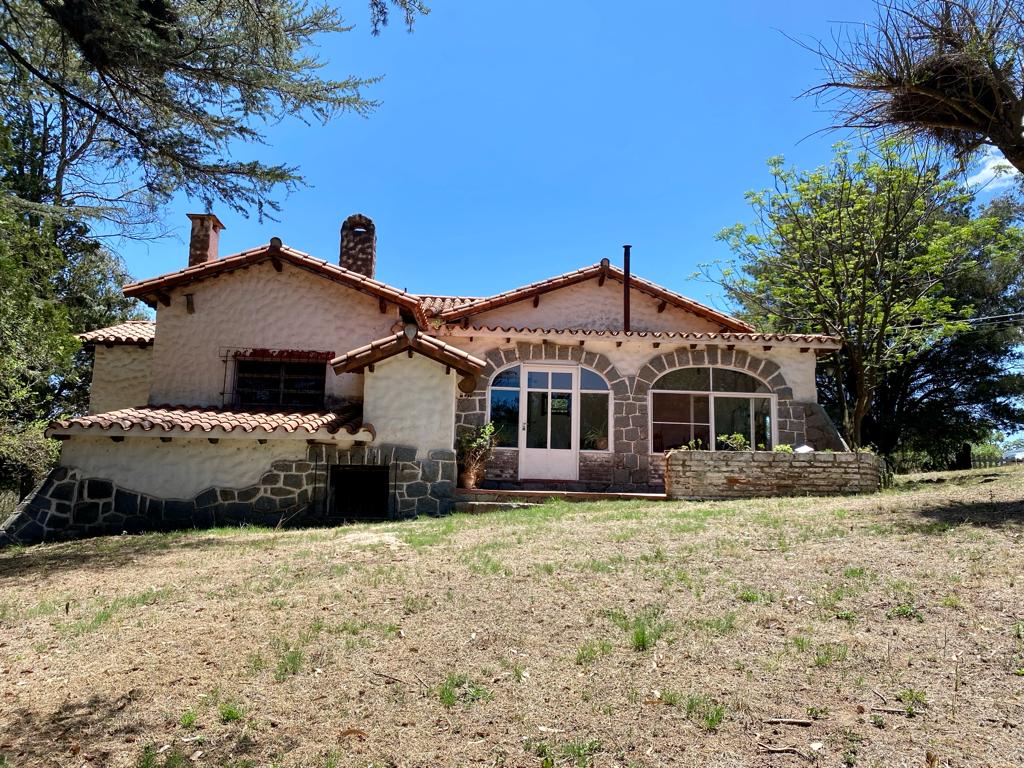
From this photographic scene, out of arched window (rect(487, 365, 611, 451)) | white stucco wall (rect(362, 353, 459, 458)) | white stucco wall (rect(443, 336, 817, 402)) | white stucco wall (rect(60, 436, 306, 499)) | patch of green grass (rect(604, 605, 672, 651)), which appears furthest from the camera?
white stucco wall (rect(443, 336, 817, 402))

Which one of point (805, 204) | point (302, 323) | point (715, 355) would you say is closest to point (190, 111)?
point (302, 323)

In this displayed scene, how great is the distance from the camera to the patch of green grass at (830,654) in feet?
14.1

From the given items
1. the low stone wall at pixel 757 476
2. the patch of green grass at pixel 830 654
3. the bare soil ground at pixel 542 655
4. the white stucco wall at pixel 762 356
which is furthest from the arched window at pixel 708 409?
the patch of green grass at pixel 830 654

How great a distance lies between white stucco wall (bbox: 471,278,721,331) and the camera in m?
15.8

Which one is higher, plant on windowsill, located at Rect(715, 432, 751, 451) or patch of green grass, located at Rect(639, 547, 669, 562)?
plant on windowsill, located at Rect(715, 432, 751, 451)

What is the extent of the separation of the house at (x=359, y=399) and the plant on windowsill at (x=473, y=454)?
0.65 metres

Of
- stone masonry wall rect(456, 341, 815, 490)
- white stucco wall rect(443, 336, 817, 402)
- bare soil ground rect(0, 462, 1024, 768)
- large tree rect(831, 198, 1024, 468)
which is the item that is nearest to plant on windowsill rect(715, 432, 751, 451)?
stone masonry wall rect(456, 341, 815, 490)

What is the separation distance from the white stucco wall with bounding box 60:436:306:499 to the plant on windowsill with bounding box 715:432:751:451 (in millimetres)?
8133

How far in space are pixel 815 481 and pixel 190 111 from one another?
1079cm

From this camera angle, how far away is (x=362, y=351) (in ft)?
37.6

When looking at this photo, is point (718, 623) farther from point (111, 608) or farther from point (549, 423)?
point (549, 423)

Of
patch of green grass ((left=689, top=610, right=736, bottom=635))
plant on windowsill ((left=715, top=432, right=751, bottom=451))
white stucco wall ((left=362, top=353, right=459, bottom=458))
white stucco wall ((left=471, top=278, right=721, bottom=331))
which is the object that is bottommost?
patch of green grass ((left=689, top=610, right=736, bottom=635))

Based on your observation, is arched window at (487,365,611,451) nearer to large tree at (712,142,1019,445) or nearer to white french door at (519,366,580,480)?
white french door at (519,366,580,480)

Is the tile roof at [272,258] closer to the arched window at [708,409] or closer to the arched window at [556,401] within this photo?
the arched window at [556,401]
